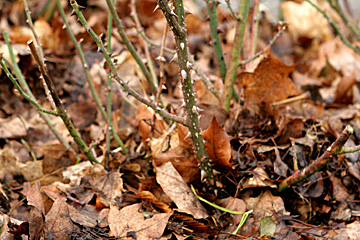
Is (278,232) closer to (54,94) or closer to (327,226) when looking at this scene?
(327,226)

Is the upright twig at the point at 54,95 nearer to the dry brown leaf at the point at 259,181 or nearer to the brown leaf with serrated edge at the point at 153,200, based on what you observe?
the brown leaf with serrated edge at the point at 153,200

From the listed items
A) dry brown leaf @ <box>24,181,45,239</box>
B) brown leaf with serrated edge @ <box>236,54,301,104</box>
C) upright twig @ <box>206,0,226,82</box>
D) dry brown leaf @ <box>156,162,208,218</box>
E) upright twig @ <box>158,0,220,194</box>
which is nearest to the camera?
upright twig @ <box>158,0,220,194</box>

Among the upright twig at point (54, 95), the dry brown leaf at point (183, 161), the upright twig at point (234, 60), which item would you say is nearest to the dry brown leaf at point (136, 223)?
the dry brown leaf at point (183, 161)

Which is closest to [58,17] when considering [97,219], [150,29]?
[150,29]

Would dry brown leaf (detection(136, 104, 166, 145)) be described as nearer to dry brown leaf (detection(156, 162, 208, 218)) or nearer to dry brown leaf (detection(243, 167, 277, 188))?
dry brown leaf (detection(156, 162, 208, 218))

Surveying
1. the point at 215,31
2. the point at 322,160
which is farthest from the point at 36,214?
the point at 215,31

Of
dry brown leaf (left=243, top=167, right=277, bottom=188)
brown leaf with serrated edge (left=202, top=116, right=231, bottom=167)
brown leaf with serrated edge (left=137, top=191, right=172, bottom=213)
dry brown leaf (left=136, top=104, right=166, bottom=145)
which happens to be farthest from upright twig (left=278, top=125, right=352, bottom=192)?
dry brown leaf (left=136, top=104, right=166, bottom=145)
